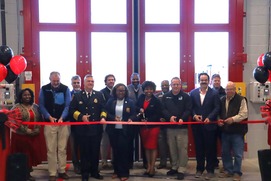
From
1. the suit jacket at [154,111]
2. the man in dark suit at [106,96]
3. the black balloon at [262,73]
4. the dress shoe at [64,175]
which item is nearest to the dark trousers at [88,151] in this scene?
the dress shoe at [64,175]

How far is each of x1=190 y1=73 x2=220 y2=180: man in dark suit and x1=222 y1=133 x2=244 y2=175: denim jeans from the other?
0.18 m

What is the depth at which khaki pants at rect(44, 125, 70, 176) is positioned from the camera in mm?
5199

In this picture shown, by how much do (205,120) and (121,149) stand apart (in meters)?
1.37

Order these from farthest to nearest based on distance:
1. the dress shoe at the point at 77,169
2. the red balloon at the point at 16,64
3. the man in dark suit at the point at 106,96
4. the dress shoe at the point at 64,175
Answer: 1. the man in dark suit at the point at 106,96
2. the dress shoe at the point at 77,169
3. the dress shoe at the point at 64,175
4. the red balloon at the point at 16,64

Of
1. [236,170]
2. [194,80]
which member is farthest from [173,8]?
[236,170]

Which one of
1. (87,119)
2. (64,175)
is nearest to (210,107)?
(87,119)

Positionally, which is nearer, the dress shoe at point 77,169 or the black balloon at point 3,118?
the black balloon at point 3,118

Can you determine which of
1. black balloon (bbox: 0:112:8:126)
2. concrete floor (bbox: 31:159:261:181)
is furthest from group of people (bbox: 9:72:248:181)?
black balloon (bbox: 0:112:8:126)

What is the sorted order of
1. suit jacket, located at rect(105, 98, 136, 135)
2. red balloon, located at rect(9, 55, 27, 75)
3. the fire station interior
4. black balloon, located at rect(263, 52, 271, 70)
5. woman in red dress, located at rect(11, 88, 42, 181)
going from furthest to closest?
the fire station interior
suit jacket, located at rect(105, 98, 136, 135)
woman in red dress, located at rect(11, 88, 42, 181)
black balloon, located at rect(263, 52, 271, 70)
red balloon, located at rect(9, 55, 27, 75)

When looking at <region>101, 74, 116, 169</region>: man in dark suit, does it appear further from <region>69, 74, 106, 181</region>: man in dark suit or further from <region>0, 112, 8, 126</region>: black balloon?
<region>0, 112, 8, 126</region>: black balloon

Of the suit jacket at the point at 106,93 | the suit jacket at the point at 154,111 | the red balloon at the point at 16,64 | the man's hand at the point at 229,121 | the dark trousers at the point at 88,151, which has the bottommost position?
the dark trousers at the point at 88,151

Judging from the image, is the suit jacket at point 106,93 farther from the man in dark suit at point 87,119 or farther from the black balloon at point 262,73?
the black balloon at point 262,73

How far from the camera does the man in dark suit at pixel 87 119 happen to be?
5129 millimetres

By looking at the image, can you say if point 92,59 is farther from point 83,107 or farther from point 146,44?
point 83,107
